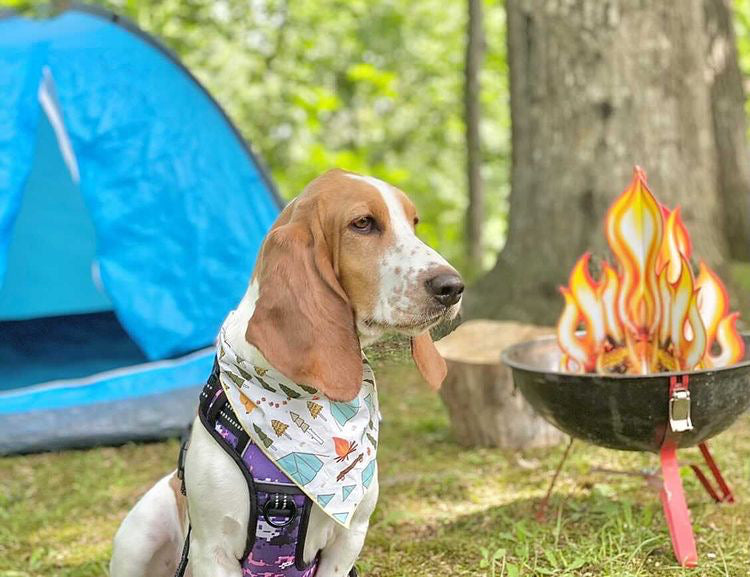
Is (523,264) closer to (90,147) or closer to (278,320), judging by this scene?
(90,147)

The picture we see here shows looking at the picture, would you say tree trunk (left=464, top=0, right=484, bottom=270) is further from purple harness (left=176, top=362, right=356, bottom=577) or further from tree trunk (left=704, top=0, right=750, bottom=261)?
purple harness (left=176, top=362, right=356, bottom=577)

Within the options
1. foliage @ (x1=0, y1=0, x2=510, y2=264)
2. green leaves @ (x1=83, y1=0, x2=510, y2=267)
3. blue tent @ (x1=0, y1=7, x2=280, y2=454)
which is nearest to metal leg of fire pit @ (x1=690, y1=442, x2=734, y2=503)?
blue tent @ (x1=0, y1=7, x2=280, y2=454)

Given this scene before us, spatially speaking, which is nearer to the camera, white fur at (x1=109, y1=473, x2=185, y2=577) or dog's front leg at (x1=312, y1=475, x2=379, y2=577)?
dog's front leg at (x1=312, y1=475, x2=379, y2=577)

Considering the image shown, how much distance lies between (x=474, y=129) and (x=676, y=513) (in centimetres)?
703

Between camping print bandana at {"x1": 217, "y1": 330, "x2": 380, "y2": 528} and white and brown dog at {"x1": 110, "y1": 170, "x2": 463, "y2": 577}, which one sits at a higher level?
white and brown dog at {"x1": 110, "y1": 170, "x2": 463, "y2": 577}

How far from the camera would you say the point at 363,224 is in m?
2.08

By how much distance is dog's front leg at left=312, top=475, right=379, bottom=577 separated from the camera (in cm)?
224

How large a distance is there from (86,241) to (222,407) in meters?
4.47

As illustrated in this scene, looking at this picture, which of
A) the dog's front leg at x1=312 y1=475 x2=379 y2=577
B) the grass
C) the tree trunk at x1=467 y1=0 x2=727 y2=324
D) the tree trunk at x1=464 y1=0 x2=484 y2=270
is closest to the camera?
the dog's front leg at x1=312 y1=475 x2=379 y2=577

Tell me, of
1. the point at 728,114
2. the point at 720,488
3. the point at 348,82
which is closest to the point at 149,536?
the point at 720,488

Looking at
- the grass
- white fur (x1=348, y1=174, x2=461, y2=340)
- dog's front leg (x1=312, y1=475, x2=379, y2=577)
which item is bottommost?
the grass

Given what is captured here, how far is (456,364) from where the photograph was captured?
4160 millimetres

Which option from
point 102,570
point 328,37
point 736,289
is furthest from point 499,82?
point 102,570

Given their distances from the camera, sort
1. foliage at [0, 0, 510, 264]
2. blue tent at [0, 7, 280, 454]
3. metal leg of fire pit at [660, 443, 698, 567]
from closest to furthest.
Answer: metal leg of fire pit at [660, 443, 698, 567] < blue tent at [0, 7, 280, 454] < foliage at [0, 0, 510, 264]
